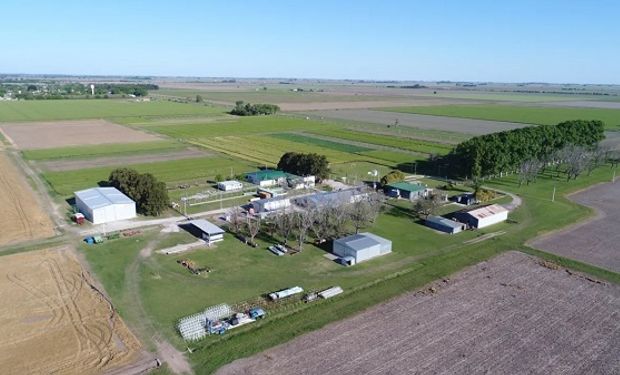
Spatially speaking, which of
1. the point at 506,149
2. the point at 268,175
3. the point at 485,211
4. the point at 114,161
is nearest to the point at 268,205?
the point at 268,175

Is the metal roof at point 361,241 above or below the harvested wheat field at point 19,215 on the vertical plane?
above

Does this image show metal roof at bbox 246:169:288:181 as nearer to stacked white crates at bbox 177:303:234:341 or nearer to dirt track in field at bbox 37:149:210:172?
dirt track in field at bbox 37:149:210:172

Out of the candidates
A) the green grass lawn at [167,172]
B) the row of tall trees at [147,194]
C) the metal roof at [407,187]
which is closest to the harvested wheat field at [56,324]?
the row of tall trees at [147,194]

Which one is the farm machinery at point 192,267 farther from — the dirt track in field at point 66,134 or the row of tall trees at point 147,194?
the dirt track in field at point 66,134

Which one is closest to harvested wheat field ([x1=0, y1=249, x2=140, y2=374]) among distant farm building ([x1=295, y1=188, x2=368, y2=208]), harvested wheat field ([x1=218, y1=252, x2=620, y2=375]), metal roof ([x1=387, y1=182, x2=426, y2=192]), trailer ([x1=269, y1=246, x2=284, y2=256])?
harvested wheat field ([x1=218, y1=252, x2=620, y2=375])

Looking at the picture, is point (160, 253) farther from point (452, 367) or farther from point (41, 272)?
point (452, 367)
